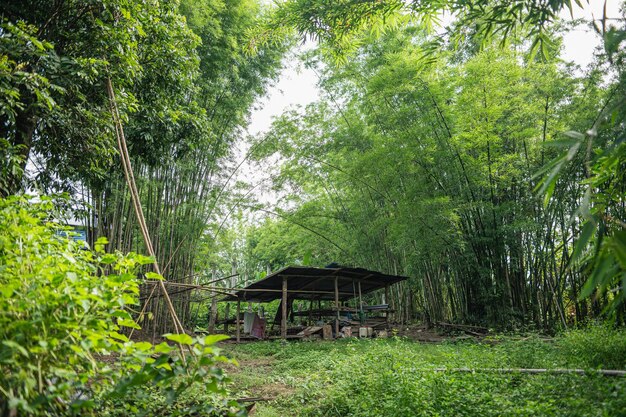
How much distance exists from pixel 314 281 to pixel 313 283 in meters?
0.39

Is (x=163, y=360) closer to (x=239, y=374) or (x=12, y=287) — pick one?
(x=12, y=287)

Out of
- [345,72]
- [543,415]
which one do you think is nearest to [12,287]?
[543,415]

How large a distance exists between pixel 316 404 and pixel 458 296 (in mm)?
6062

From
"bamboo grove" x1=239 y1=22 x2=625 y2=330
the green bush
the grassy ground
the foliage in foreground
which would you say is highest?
"bamboo grove" x1=239 y1=22 x2=625 y2=330

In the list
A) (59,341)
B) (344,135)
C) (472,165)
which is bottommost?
(59,341)

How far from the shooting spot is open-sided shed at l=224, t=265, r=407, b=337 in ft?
25.7

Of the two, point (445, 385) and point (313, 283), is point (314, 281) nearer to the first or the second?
point (313, 283)

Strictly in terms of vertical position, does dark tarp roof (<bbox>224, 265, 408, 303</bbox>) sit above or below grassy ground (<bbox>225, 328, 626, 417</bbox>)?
above

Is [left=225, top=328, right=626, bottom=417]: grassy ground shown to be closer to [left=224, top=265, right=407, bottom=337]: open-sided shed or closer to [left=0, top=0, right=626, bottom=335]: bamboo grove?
[left=0, top=0, right=626, bottom=335]: bamboo grove

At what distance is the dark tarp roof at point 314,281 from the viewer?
785cm

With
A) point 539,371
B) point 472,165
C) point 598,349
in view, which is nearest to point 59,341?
point 539,371

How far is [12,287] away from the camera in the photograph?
51.3 inches

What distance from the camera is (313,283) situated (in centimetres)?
923

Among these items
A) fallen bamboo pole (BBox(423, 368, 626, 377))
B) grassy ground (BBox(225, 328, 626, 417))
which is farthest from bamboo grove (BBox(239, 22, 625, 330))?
fallen bamboo pole (BBox(423, 368, 626, 377))
